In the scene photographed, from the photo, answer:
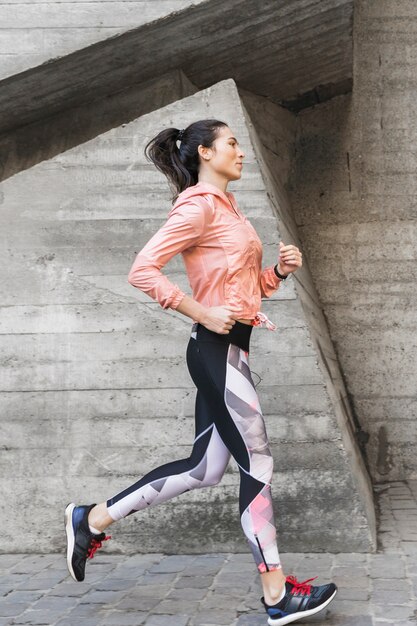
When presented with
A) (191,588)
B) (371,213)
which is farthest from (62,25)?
(191,588)

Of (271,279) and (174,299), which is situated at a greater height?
(271,279)

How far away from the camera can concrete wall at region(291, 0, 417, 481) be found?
24.2ft

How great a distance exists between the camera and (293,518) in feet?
16.5

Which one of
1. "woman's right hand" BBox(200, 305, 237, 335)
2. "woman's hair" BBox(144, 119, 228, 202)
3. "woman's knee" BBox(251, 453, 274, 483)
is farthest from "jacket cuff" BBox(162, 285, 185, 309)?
"woman's knee" BBox(251, 453, 274, 483)

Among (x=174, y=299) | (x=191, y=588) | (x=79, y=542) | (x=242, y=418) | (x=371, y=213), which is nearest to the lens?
(x=174, y=299)

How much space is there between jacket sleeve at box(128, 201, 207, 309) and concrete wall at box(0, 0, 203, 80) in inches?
85.5

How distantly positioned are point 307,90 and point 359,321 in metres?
1.94

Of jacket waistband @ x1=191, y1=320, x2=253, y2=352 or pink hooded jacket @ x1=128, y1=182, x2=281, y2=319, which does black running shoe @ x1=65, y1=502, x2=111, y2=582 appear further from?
pink hooded jacket @ x1=128, y1=182, x2=281, y2=319

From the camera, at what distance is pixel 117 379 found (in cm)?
524

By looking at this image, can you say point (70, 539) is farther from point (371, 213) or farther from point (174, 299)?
point (371, 213)

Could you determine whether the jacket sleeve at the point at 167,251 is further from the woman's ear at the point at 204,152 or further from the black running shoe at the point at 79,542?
the black running shoe at the point at 79,542

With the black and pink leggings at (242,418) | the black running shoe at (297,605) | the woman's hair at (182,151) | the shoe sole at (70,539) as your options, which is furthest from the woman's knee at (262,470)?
the woman's hair at (182,151)

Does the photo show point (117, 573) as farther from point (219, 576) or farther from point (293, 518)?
point (293, 518)

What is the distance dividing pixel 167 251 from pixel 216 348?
45cm
